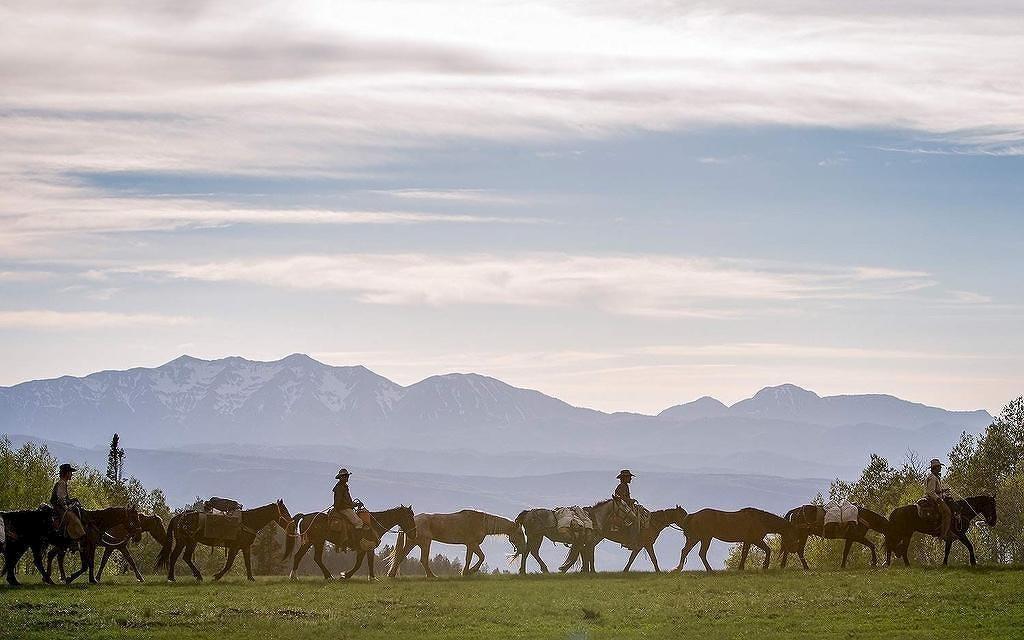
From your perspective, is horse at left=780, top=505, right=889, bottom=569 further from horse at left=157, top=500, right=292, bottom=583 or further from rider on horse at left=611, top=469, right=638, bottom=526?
horse at left=157, top=500, right=292, bottom=583

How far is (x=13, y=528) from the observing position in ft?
125

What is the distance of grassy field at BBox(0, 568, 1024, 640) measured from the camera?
95.3 feet

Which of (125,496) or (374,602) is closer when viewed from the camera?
(374,602)

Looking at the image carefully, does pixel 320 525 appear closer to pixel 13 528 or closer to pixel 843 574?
pixel 13 528

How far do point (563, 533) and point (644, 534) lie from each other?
9.57 ft

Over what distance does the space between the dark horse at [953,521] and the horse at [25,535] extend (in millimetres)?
27948

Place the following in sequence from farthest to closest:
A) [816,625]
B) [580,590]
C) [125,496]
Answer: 1. [125,496]
2. [580,590]
3. [816,625]

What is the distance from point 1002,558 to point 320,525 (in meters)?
53.3

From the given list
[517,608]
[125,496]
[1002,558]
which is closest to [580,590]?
[517,608]

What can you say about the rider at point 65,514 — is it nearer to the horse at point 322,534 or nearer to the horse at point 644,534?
the horse at point 322,534

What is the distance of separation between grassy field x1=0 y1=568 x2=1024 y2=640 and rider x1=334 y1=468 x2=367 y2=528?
2.34m

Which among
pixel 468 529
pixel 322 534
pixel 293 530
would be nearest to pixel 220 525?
pixel 293 530

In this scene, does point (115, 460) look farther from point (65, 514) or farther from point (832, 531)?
point (832, 531)

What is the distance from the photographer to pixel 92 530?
40188 mm
